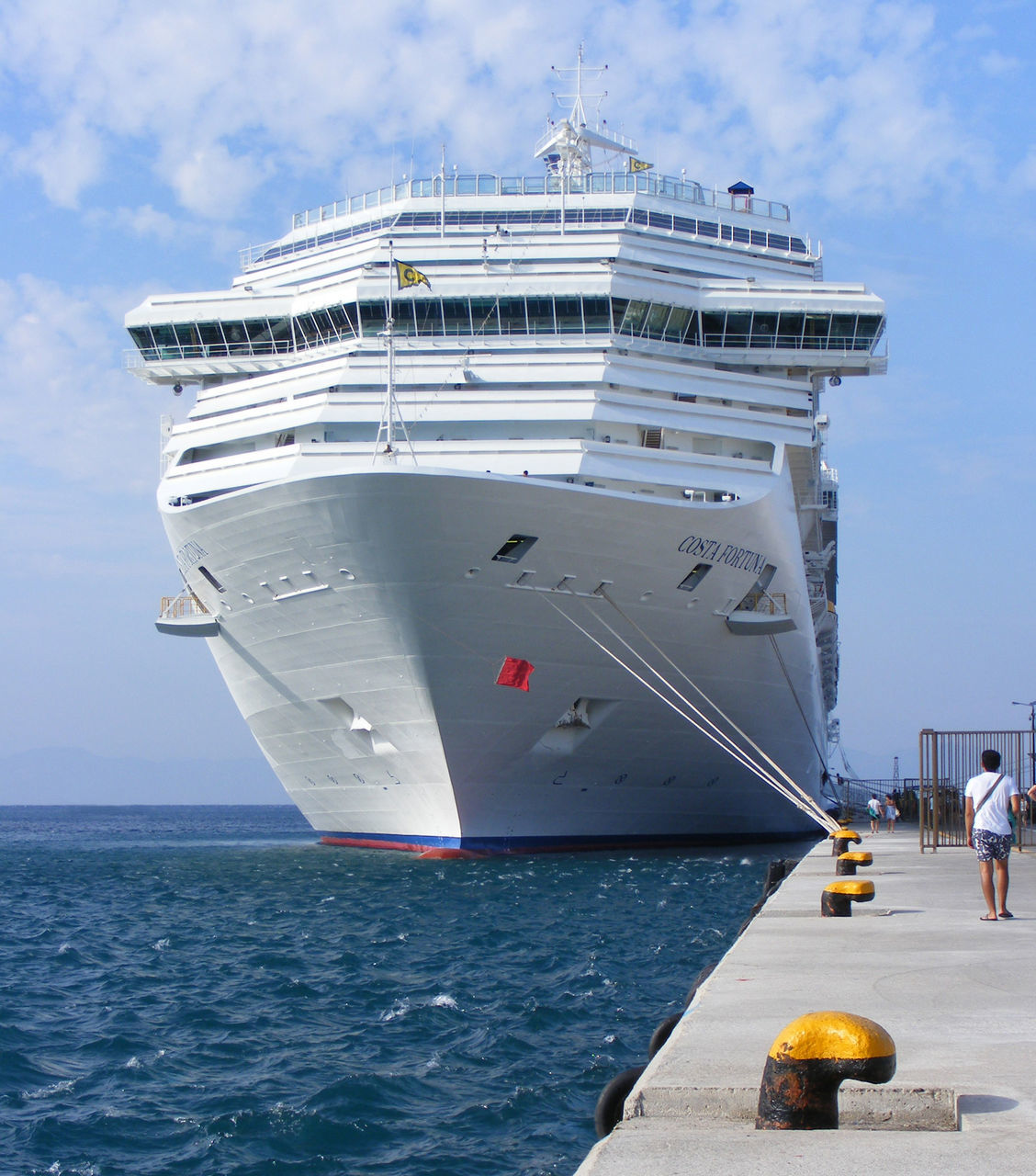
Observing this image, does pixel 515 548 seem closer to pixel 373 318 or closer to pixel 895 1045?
pixel 373 318

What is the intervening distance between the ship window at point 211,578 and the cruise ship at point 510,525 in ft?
0.15

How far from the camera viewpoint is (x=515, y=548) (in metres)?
21.6

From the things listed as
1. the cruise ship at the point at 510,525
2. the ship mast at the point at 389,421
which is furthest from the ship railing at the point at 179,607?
the ship mast at the point at 389,421

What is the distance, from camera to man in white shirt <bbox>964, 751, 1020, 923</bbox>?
9.57m

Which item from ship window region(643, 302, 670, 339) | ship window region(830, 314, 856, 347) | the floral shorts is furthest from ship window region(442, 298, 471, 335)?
the floral shorts

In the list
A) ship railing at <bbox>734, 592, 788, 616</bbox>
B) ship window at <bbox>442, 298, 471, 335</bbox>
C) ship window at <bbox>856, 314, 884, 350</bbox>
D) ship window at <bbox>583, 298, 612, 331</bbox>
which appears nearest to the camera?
ship railing at <bbox>734, 592, 788, 616</bbox>

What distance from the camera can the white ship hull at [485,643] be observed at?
70.1ft

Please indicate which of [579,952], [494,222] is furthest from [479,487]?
[494,222]

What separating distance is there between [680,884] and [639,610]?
4.77m

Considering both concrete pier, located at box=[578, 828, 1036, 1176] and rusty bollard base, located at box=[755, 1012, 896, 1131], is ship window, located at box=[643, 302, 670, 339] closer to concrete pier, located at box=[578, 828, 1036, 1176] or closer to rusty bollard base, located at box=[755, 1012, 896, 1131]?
concrete pier, located at box=[578, 828, 1036, 1176]

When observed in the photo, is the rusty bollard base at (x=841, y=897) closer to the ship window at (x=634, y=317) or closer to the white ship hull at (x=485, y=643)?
the white ship hull at (x=485, y=643)

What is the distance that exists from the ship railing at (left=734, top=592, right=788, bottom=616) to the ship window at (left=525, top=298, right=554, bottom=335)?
691 cm

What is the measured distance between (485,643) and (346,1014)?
1095cm

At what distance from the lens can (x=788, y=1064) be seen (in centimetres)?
410
